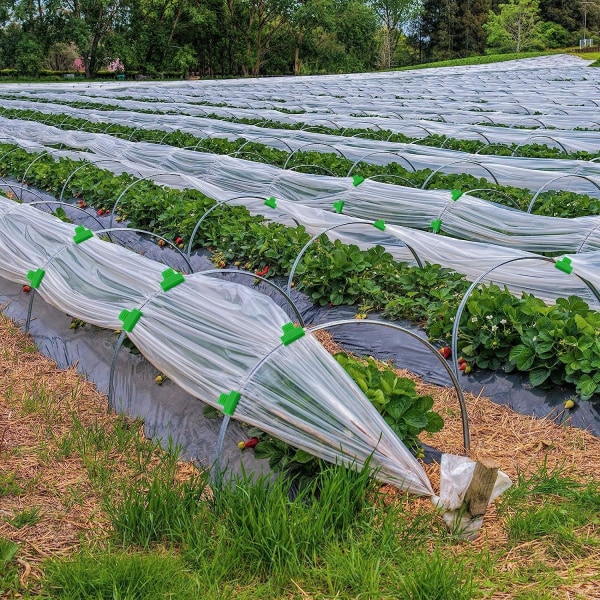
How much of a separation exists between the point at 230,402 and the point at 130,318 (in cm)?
112

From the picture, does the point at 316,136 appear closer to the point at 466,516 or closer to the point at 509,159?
the point at 509,159

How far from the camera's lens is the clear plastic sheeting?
3123 millimetres

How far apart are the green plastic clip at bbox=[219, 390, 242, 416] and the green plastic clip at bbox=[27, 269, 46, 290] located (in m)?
2.60

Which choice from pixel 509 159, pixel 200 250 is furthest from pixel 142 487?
pixel 509 159

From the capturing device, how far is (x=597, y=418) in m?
3.92

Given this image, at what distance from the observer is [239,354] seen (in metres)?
3.52

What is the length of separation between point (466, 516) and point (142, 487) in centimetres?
148

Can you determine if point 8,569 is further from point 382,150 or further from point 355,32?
point 355,32

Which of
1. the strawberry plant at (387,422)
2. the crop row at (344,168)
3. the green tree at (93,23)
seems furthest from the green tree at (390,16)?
the strawberry plant at (387,422)

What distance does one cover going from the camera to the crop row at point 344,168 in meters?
7.46

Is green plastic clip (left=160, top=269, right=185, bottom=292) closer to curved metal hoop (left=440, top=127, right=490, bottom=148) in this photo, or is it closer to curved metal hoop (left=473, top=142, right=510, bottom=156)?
curved metal hoop (left=473, top=142, right=510, bottom=156)

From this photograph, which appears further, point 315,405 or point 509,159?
point 509,159

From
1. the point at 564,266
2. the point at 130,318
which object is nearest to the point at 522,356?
the point at 564,266

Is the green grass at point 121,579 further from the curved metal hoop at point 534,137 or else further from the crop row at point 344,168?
the curved metal hoop at point 534,137
